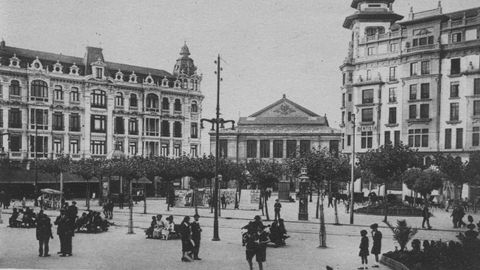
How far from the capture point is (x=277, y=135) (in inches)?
3241

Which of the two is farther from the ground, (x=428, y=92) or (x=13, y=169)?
(x=428, y=92)

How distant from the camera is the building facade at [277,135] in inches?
3223

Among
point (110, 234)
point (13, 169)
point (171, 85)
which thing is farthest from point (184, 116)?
point (110, 234)

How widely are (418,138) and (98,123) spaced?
34911 millimetres

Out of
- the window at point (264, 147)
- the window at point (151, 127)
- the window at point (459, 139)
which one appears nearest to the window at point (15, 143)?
the window at point (151, 127)

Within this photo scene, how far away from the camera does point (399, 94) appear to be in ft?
116

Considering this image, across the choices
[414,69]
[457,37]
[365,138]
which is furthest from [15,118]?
[457,37]

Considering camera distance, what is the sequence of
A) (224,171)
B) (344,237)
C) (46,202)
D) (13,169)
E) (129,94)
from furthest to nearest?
(129,94) → (224,171) → (13,169) → (46,202) → (344,237)

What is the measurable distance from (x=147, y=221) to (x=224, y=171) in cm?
1485

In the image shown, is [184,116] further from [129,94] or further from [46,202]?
[46,202]

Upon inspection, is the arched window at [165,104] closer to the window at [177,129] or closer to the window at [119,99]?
the window at [177,129]

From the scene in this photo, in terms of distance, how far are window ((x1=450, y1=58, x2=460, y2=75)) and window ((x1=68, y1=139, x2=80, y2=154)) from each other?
125ft

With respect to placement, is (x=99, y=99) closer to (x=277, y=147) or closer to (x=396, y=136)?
(x=396, y=136)

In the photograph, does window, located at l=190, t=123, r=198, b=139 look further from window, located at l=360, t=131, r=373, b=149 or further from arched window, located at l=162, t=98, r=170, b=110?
window, located at l=360, t=131, r=373, b=149
